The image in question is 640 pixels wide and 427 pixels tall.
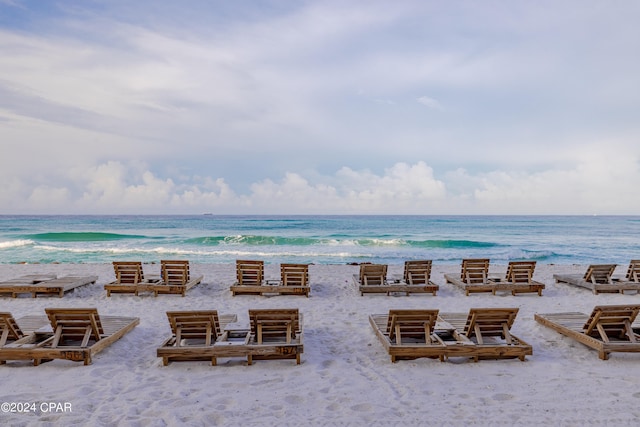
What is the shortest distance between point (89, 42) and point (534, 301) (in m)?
20.5

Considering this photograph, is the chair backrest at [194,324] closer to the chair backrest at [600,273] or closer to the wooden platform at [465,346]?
the wooden platform at [465,346]

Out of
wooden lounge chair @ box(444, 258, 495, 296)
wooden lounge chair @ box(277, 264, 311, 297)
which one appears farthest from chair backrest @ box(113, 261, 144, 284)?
wooden lounge chair @ box(444, 258, 495, 296)

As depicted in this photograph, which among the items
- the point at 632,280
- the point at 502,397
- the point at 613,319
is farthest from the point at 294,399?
the point at 632,280

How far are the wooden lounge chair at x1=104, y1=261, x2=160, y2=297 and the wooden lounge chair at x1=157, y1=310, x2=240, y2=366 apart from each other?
5.26 metres

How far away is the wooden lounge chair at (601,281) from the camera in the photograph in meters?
11.8

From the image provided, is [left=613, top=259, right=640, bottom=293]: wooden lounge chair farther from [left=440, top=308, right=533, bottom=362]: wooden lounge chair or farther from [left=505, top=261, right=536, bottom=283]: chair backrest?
[left=440, top=308, right=533, bottom=362]: wooden lounge chair

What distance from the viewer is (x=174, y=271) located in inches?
463

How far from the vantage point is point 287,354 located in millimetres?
6051

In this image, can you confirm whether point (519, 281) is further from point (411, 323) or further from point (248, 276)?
point (248, 276)

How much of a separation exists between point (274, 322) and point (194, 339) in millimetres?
1387

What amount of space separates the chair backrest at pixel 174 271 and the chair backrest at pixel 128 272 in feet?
2.09

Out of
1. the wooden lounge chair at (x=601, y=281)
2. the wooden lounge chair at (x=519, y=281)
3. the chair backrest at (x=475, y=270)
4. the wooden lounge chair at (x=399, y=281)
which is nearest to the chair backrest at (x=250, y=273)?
the wooden lounge chair at (x=399, y=281)

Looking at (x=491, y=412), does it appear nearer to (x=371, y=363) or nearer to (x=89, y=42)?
(x=371, y=363)

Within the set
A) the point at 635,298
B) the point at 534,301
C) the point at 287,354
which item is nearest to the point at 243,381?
the point at 287,354
